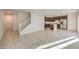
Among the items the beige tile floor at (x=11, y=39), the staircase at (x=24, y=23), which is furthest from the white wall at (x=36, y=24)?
the beige tile floor at (x=11, y=39)

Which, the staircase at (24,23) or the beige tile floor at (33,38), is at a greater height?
the staircase at (24,23)

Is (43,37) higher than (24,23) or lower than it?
lower

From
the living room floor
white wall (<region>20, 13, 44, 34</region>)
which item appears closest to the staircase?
white wall (<region>20, 13, 44, 34</region>)

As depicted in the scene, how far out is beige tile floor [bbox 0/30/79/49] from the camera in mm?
1743

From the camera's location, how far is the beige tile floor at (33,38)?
68.6 inches

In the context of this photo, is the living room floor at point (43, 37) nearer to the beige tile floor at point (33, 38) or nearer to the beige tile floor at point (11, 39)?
the beige tile floor at point (33, 38)

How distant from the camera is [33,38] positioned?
1.92 metres

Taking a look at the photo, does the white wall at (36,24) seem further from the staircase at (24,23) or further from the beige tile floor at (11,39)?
the beige tile floor at (11,39)

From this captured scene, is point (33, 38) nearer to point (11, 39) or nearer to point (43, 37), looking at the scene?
point (43, 37)

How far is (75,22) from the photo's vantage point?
63.4 inches

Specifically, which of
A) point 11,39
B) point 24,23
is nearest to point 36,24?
point 24,23

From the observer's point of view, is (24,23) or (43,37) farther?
(43,37)
